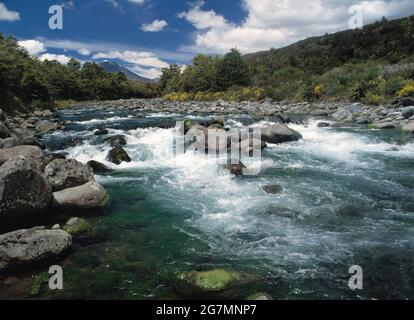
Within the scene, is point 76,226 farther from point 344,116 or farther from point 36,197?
point 344,116

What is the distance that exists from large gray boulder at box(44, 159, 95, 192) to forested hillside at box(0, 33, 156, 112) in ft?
82.7

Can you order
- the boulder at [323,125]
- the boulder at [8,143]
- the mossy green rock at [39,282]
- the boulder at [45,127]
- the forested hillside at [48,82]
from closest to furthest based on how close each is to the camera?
1. the mossy green rock at [39,282]
2. the boulder at [8,143]
3. the boulder at [45,127]
4. the boulder at [323,125]
5. the forested hillside at [48,82]

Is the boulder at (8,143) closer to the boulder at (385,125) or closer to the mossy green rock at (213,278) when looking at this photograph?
the mossy green rock at (213,278)

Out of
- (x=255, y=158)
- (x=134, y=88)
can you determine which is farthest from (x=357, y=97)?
(x=134, y=88)

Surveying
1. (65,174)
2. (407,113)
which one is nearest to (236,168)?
(65,174)

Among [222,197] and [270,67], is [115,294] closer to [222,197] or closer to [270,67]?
[222,197]

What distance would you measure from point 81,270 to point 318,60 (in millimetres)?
64031

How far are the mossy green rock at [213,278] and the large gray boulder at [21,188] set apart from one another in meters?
4.86

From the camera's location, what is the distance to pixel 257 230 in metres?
9.23

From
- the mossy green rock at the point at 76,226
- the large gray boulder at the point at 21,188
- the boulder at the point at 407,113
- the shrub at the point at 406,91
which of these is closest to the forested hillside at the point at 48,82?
the large gray boulder at the point at 21,188

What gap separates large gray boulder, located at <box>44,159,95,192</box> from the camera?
11406 millimetres

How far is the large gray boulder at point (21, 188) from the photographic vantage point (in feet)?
29.3

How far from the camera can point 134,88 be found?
94.2 m

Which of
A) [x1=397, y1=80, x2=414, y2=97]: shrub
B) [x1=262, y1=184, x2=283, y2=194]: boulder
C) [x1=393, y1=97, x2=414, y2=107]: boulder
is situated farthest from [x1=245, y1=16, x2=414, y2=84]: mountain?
[x1=262, y1=184, x2=283, y2=194]: boulder
